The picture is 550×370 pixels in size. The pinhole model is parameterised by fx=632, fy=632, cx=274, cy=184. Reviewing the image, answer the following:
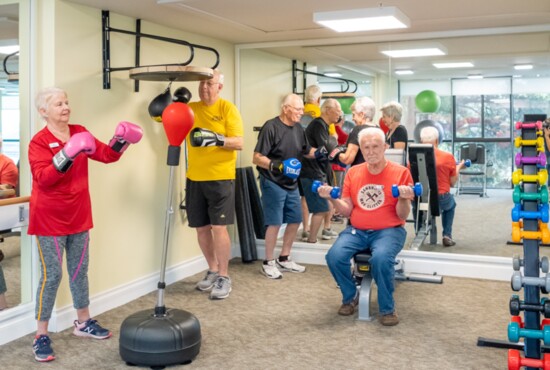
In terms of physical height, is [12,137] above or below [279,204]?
above

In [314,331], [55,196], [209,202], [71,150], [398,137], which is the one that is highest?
[398,137]

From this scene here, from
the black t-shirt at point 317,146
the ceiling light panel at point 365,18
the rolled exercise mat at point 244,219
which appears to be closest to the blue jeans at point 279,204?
the black t-shirt at point 317,146

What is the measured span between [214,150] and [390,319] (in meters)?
1.71

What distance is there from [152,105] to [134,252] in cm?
106

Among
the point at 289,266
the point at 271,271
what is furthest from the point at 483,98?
the point at 271,271

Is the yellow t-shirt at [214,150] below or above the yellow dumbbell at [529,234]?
above

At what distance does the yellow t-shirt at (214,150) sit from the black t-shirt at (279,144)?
40cm

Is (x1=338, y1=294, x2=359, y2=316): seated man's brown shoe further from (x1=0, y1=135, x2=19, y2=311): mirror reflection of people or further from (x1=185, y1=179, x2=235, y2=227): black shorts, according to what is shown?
(x1=0, y1=135, x2=19, y2=311): mirror reflection of people

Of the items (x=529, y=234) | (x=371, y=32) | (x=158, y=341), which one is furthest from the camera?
(x=371, y=32)

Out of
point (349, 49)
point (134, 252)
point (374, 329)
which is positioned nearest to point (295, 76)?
point (349, 49)

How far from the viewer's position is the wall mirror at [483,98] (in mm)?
5051

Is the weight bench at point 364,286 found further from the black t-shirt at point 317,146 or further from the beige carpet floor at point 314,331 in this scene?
the black t-shirt at point 317,146

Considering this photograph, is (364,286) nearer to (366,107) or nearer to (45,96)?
(366,107)

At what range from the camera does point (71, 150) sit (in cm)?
315
